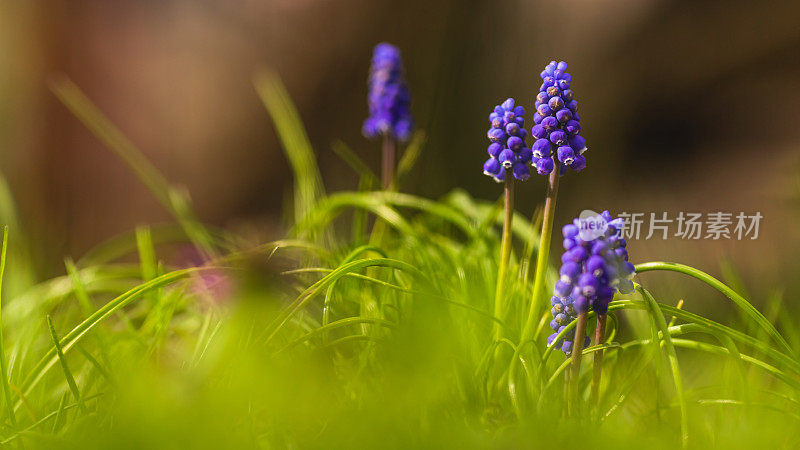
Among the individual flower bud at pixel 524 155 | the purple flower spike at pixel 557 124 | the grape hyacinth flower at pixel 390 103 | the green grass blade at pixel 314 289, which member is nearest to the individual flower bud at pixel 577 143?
the purple flower spike at pixel 557 124

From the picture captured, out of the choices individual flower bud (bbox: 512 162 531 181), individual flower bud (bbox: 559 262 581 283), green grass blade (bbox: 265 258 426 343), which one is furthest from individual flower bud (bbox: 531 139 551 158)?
green grass blade (bbox: 265 258 426 343)

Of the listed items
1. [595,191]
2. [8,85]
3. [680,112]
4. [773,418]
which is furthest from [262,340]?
[8,85]

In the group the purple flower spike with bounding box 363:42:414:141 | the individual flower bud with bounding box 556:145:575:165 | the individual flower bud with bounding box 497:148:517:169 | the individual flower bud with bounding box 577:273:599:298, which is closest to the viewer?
the individual flower bud with bounding box 577:273:599:298

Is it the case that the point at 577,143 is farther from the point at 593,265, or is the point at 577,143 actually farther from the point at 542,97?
the point at 593,265

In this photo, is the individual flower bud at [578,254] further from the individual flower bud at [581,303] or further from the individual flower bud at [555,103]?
the individual flower bud at [555,103]

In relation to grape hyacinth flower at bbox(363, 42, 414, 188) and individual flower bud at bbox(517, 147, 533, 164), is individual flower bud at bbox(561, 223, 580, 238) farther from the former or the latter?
grape hyacinth flower at bbox(363, 42, 414, 188)

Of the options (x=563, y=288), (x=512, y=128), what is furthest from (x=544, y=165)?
(x=563, y=288)
